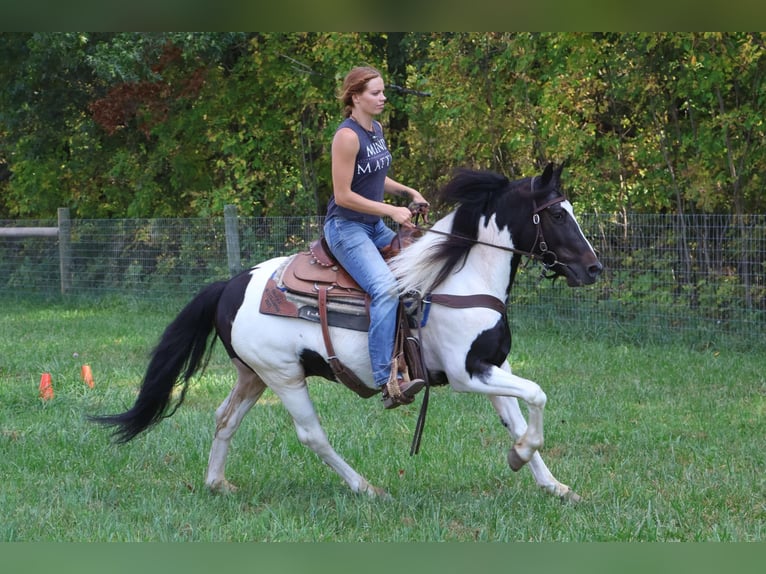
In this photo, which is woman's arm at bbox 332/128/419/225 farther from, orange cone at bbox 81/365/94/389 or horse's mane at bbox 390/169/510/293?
orange cone at bbox 81/365/94/389

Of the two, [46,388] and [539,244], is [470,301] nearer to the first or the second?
[539,244]

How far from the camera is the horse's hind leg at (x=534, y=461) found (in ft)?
17.1

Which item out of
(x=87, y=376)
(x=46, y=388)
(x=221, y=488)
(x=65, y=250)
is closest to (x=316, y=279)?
(x=221, y=488)

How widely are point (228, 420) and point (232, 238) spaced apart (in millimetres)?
9017

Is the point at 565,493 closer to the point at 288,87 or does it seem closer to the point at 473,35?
the point at 473,35

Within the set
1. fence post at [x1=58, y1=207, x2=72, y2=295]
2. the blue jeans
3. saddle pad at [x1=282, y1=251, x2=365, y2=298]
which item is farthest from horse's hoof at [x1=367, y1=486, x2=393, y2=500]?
fence post at [x1=58, y1=207, x2=72, y2=295]

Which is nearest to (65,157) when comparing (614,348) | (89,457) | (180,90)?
(180,90)

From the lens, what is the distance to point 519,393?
487 cm

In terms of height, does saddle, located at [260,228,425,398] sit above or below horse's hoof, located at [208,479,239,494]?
above

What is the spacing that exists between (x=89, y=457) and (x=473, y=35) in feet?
30.3

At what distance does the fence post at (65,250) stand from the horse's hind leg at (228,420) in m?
11.4

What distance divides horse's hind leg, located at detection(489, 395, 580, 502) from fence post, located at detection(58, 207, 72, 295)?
12.4m

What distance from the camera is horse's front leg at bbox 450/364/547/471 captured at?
486 centimetres

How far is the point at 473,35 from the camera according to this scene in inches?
526
